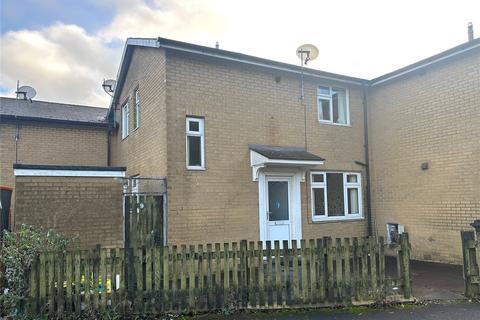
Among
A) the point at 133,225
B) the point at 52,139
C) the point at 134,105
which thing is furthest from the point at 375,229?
the point at 52,139

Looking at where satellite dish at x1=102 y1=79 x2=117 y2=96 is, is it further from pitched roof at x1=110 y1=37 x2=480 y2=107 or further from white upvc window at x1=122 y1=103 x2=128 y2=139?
pitched roof at x1=110 y1=37 x2=480 y2=107

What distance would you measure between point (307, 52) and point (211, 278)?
810 cm

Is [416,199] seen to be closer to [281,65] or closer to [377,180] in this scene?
[377,180]

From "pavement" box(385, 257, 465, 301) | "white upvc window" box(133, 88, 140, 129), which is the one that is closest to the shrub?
"pavement" box(385, 257, 465, 301)

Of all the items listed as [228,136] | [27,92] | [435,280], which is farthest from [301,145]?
[27,92]

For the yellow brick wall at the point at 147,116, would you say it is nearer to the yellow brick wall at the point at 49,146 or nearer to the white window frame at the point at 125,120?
the white window frame at the point at 125,120

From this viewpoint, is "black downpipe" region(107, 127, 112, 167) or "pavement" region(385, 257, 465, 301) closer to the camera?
"pavement" region(385, 257, 465, 301)

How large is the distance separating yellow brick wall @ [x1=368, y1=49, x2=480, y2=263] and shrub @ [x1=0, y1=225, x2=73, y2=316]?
9.41 metres

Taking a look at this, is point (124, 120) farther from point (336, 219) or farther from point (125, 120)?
point (336, 219)

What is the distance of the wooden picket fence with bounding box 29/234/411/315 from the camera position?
543 cm

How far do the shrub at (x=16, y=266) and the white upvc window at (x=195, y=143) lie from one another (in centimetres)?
421

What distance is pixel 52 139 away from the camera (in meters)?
13.6

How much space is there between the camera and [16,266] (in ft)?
17.6

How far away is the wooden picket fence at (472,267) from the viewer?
6434 mm
